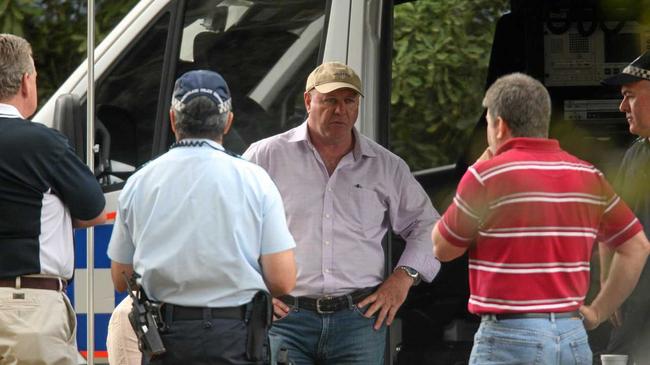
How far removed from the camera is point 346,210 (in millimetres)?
5145

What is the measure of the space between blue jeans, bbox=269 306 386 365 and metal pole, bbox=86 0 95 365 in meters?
0.72

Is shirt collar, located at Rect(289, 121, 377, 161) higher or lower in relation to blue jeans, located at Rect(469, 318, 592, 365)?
higher

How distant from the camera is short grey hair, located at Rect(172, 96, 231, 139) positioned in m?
4.30

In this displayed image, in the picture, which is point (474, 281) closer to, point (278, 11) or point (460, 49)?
point (278, 11)

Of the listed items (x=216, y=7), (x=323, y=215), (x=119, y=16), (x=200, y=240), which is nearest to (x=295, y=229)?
(x=323, y=215)

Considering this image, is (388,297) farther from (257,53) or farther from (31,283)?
(257,53)

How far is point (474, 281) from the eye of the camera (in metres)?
4.26

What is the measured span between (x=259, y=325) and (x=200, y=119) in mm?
575

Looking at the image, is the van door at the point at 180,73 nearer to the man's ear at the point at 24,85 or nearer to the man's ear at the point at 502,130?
the man's ear at the point at 24,85

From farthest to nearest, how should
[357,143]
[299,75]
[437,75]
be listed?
1. [437,75]
2. [299,75]
3. [357,143]

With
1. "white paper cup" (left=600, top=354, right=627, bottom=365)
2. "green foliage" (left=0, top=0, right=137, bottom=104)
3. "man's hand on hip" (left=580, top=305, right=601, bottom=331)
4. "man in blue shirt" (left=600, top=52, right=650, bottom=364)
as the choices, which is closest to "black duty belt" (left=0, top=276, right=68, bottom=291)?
"man's hand on hip" (left=580, top=305, right=601, bottom=331)

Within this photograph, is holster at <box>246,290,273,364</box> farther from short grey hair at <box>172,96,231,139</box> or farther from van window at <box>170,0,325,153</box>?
van window at <box>170,0,325,153</box>

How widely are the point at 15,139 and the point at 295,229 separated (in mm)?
970

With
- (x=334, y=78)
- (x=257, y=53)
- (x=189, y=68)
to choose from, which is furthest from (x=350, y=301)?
(x=189, y=68)
